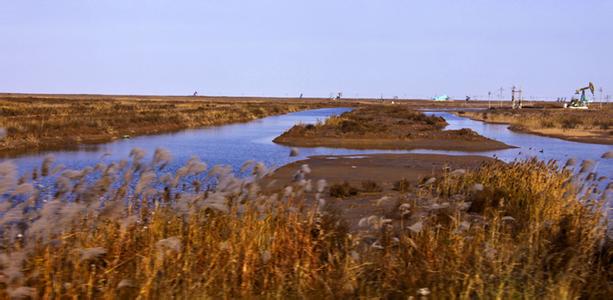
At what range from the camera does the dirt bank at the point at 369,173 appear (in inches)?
573

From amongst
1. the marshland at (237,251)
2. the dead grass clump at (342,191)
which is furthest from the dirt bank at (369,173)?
the marshland at (237,251)

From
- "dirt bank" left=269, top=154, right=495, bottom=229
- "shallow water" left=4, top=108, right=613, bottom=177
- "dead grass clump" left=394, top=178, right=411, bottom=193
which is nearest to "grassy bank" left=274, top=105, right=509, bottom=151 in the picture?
"shallow water" left=4, top=108, right=613, bottom=177

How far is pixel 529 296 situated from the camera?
18.5 feet

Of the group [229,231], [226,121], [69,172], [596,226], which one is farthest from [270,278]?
[226,121]

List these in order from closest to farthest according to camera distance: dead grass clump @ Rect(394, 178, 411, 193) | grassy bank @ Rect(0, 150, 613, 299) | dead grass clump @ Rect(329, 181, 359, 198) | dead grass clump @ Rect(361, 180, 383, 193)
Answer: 1. grassy bank @ Rect(0, 150, 613, 299)
2. dead grass clump @ Rect(329, 181, 359, 198)
3. dead grass clump @ Rect(361, 180, 383, 193)
4. dead grass clump @ Rect(394, 178, 411, 193)

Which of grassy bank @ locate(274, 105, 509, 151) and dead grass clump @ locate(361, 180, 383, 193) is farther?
grassy bank @ locate(274, 105, 509, 151)

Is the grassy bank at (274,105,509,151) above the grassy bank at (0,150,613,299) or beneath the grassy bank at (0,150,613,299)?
beneath

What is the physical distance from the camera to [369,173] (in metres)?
21.6

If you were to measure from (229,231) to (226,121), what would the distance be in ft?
198

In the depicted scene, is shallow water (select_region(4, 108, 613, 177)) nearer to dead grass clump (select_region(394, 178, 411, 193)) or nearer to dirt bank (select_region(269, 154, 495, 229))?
dirt bank (select_region(269, 154, 495, 229))

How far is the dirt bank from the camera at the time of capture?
14555 mm

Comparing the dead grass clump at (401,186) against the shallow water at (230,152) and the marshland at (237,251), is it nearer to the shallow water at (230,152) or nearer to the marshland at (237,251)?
the shallow water at (230,152)

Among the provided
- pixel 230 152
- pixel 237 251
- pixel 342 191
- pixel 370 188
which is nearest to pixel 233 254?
pixel 237 251

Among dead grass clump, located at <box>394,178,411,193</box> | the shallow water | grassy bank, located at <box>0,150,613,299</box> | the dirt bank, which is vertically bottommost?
the shallow water
